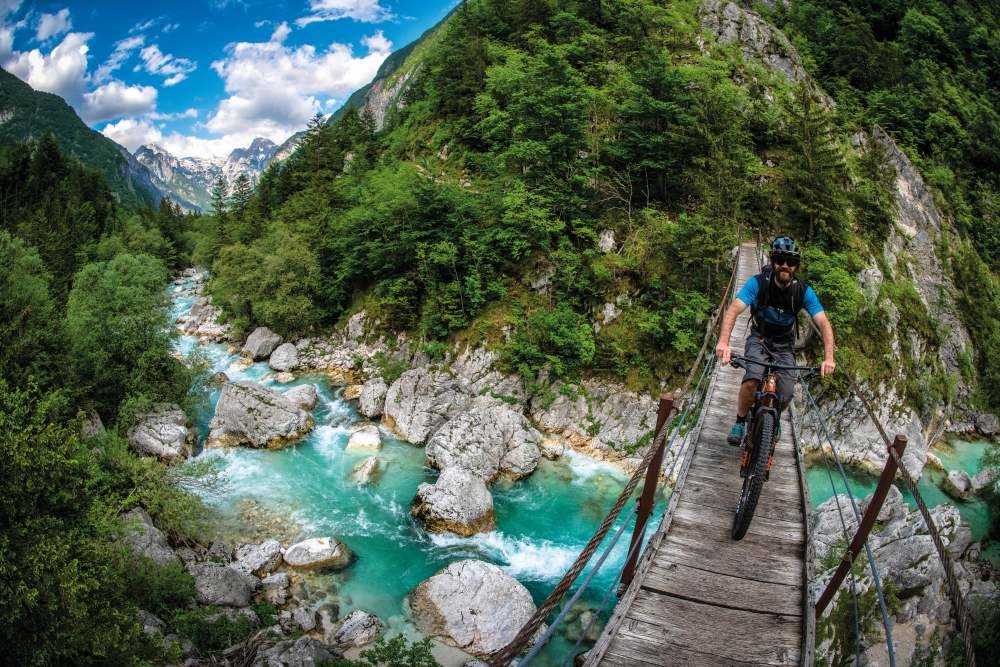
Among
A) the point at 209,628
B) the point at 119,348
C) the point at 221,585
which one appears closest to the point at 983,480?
the point at 209,628

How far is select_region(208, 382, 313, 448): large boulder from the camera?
16.6m

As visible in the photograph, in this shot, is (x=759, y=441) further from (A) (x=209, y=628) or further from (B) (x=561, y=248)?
(B) (x=561, y=248)

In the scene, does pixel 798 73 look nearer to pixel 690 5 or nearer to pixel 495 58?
pixel 690 5

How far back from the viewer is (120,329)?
17.0m

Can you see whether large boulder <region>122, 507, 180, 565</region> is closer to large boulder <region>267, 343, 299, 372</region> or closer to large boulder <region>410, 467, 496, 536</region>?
large boulder <region>410, 467, 496, 536</region>

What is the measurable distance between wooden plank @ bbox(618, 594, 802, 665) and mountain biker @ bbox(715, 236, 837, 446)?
6.85 ft

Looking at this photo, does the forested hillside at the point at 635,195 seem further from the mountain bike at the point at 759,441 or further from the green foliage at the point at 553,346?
the mountain bike at the point at 759,441

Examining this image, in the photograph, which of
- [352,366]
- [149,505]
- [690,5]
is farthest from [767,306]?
[690,5]

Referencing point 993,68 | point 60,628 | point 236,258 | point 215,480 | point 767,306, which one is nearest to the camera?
point 767,306

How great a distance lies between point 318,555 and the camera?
469 inches

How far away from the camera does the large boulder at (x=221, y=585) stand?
34.2ft

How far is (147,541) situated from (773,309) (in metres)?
13.6

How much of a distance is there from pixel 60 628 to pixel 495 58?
3102 centimetres

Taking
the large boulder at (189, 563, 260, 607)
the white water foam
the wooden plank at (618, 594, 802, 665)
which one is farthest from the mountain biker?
the large boulder at (189, 563, 260, 607)
